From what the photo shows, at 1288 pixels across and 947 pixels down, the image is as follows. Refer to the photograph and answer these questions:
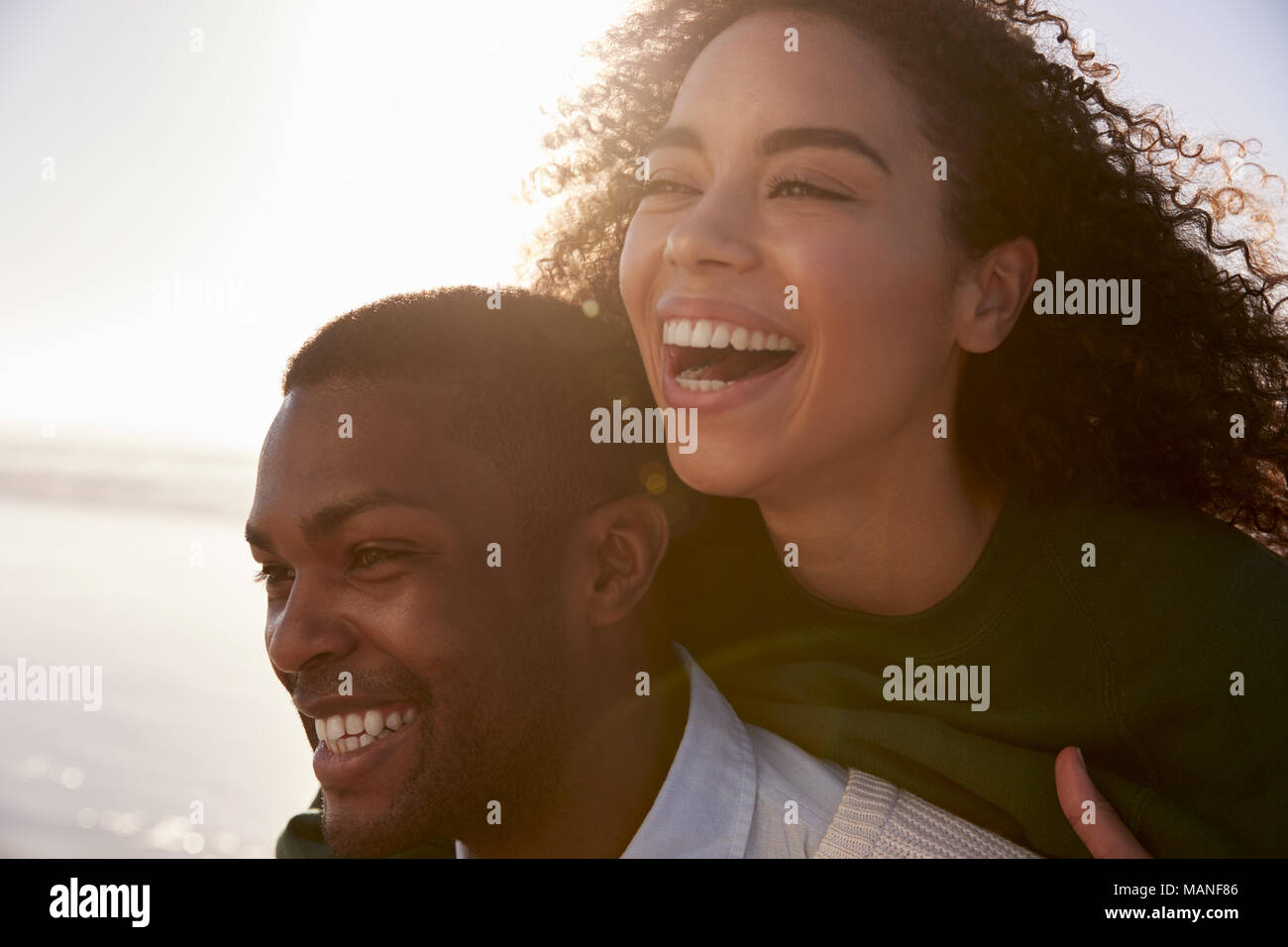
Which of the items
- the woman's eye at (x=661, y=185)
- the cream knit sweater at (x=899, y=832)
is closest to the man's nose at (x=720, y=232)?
the woman's eye at (x=661, y=185)

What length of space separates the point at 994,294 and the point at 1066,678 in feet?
3.42

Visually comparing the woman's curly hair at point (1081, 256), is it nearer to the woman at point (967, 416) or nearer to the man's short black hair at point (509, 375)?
the woman at point (967, 416)

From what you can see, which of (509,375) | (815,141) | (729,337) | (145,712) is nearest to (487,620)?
(509,375)

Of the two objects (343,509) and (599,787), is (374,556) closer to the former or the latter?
Answer: (343,509)

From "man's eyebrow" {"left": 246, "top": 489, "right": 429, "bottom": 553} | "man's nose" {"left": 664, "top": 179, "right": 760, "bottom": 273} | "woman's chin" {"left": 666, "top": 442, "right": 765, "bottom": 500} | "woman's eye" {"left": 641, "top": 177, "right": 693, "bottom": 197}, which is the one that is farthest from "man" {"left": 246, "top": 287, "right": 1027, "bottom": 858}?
"woman's eye" {"left": 641, "top": 177, "right": 693, "bottom": 197}

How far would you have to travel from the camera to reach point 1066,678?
2.93m

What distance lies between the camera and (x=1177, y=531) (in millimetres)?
3084

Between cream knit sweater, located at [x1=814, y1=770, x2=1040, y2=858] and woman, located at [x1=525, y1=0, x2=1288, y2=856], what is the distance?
0.46ft

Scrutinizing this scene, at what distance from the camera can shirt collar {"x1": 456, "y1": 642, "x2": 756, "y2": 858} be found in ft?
8.46

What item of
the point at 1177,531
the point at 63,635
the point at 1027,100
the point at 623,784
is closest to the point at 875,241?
the point at 1027,100

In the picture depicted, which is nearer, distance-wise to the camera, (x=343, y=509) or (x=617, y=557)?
(x=343, y=509)

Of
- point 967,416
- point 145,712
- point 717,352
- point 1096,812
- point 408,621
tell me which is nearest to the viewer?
point 408,621

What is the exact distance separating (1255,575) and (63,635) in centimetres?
804

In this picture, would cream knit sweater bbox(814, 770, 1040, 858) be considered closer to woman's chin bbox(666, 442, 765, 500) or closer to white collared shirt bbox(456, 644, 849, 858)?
white collared shirt bbox(456, 644, 849, 858)
